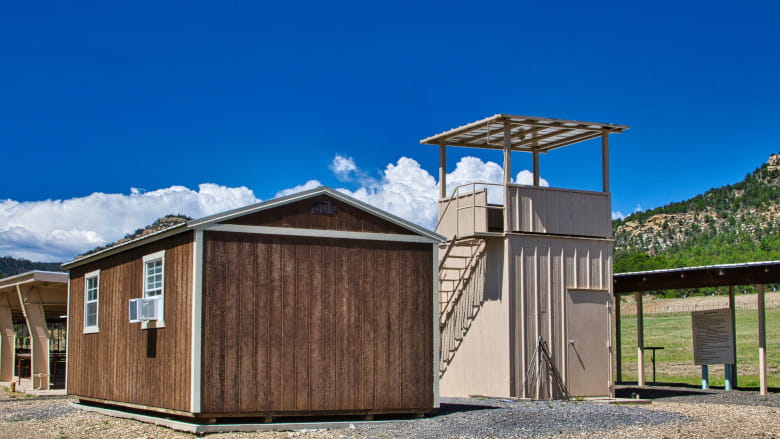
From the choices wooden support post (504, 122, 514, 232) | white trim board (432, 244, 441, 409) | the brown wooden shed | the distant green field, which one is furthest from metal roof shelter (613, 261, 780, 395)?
the brown wooden shed

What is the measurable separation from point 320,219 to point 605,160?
8220 millimetres

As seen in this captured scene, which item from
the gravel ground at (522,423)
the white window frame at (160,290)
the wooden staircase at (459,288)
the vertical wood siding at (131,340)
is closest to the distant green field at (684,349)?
the wooden staircase at (459,288)

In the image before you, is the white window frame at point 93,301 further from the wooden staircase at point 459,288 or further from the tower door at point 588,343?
the tower door at point 588,343

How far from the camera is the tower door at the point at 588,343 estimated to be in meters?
20.5

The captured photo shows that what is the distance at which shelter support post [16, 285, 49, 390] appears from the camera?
87.5 feet

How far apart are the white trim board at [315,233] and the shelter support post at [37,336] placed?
1383 centimetres

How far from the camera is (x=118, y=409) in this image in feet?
60.9

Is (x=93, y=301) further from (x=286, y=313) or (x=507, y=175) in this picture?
(x=507, y=175)

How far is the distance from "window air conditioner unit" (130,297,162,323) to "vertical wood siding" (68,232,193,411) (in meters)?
0.26

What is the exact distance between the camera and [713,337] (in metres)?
22.7

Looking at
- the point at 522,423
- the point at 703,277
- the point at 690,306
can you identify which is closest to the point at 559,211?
the point at 703,277

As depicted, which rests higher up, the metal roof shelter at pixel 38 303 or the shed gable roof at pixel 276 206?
the shed gable roof at pixel 276 206

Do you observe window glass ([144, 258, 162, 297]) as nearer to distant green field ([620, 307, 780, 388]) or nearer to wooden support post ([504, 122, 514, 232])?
wooden support post ([504, 122, 514, 232])

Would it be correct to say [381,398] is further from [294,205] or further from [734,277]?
[734,277]
